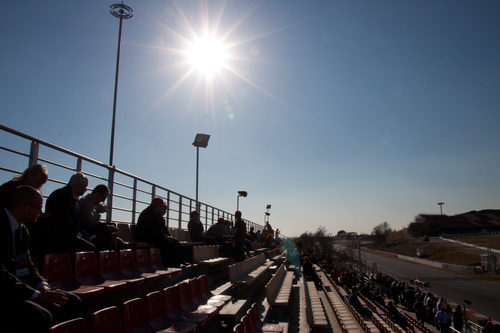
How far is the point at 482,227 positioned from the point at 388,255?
27175mm

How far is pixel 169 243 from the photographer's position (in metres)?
5.46

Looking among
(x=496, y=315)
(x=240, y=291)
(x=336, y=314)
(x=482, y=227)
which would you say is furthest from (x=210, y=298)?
(x=482, y=227)

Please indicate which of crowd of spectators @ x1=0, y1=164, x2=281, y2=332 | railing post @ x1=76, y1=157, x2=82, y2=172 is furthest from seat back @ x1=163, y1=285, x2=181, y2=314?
railing post @ x1=76, y1=157, x2=82, y2=172

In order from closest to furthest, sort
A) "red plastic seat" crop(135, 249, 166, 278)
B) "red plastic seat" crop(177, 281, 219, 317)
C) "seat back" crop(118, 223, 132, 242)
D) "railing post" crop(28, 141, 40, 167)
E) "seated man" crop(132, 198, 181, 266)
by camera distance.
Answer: "railing post" crop(28, 141, 40, 167) → "red plastic seat" crop(177, 281, 219, 317) → "red plastic seat" crop(135, 249, 166, 278) → "seated man" crop(132, 198, 181, 266) → "seat back" crop(118, 223, 132, 242)

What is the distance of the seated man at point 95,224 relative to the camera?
410cm

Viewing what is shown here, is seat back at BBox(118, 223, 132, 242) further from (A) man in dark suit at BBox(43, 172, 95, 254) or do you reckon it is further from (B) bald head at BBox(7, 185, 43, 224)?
(B) bald head at BBox(7, 185, 43, 224)

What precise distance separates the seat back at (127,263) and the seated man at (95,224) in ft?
1.05

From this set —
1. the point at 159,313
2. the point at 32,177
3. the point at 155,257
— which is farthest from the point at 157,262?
the point at 32,177

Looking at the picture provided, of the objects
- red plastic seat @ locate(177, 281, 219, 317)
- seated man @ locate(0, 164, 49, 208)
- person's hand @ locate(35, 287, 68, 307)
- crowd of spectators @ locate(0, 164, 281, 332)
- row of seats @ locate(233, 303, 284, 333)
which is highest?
Answer: seated man @ locate(0, 164, 49, 208)

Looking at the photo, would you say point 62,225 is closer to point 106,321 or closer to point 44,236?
point 44,236

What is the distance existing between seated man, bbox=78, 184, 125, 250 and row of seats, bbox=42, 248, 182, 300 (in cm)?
35

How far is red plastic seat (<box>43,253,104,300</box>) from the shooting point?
2.68m

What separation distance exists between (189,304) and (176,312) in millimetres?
446

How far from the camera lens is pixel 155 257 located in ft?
16.0
